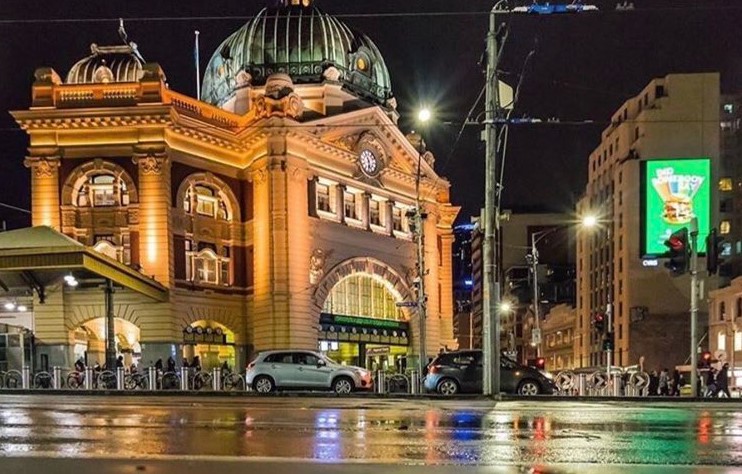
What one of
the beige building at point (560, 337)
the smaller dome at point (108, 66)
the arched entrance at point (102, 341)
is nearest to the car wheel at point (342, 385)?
the arched entrance at point (102, 341)

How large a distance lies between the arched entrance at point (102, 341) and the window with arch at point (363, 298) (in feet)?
41.9

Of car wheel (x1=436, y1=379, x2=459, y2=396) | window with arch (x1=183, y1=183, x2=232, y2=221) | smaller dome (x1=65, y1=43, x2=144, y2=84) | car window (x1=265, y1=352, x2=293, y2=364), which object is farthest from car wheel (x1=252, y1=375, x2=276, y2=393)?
smaller dome (x1=65, y1=43, x2=144, y2=84)

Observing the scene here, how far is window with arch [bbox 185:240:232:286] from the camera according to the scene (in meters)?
48.5

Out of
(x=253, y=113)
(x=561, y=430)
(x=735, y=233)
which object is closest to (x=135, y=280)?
(x=253, y=113)

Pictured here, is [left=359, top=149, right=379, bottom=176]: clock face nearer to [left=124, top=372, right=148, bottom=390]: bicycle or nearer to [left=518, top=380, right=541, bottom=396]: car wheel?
[left=124, top=372, right=148, bottom=390]: bicycle

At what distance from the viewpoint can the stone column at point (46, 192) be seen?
152 ft

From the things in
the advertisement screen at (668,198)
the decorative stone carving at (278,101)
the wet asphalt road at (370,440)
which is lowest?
the wet asphalt road at (370,440)

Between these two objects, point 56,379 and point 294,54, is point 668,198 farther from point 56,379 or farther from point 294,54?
point 294,54

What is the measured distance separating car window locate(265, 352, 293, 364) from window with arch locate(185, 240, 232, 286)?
20.8 meters

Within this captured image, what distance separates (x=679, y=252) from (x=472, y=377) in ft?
26.9

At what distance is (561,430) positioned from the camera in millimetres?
11352

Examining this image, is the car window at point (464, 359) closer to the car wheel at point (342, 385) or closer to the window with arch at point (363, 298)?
the car wheel at point (342, 385)

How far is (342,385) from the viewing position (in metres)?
28.1

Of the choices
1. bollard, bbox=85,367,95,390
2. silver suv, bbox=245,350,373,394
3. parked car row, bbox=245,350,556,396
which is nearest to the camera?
parked car row, bbox=245,350,556,396
